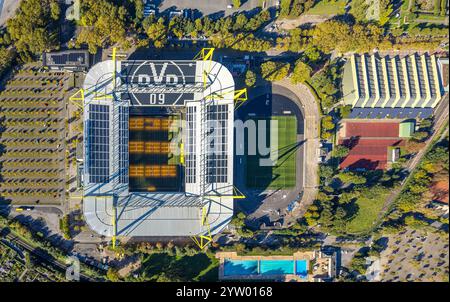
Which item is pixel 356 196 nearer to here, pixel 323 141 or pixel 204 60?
pixel 323 141

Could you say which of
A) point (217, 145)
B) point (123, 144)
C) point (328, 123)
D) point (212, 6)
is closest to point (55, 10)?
point (123, 144)

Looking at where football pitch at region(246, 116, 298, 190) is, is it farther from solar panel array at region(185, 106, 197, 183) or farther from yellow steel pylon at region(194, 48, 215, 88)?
yellow steel pylon at region(194, 48, 215, 88)

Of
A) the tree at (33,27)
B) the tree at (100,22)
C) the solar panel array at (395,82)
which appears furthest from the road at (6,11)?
the solar panel array at (395,82)

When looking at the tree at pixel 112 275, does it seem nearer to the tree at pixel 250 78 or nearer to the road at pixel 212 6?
the tree at pixel 250 78

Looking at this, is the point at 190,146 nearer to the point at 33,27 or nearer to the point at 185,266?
the point at 185,266
